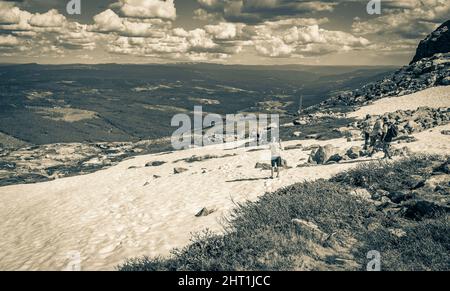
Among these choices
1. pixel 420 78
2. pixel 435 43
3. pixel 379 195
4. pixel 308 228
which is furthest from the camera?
pixel 435 43

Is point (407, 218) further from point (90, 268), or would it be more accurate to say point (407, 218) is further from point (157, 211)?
point (157, 211)

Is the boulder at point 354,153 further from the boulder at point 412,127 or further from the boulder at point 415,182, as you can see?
the boulder at point 412,127

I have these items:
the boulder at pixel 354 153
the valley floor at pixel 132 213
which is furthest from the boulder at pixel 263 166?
the boulder at pixel 354 153

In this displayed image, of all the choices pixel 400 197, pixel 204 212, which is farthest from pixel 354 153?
pixel 204 212

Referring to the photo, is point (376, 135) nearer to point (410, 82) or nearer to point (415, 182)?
point (415, 182)

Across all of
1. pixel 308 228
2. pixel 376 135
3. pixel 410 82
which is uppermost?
pixel 410 82

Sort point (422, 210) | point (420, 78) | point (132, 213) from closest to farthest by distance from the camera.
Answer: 1. point (422, 210)
2. point (132, 213)
3. point (420, 78)
